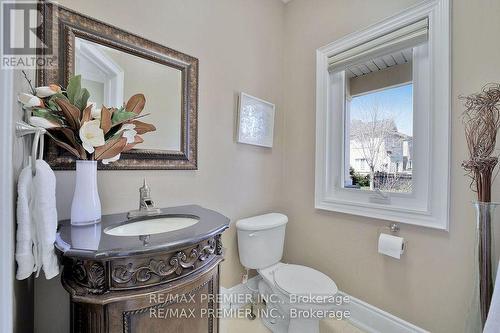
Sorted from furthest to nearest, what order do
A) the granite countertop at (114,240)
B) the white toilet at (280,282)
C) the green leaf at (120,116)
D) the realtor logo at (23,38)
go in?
the white toilet at (280,282) → the green leaf at (120,116) → the granite countertop at (114,240) → the realtor logo at (23,38)

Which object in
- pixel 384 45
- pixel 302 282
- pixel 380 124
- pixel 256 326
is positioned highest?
pixel 384 45

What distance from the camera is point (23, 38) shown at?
2.58ft

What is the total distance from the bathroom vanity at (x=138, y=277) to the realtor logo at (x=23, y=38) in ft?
1.83

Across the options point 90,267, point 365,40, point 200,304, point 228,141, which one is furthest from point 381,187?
point 90,267

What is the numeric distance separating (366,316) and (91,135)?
200 cm

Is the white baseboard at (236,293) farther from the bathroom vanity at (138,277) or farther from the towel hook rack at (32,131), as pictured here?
the towel hook rack at (32,131)

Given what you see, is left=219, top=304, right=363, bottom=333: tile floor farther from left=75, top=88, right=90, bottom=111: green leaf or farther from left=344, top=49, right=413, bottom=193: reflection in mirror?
left=75, top=88, right=90, bottom=111: green leaf

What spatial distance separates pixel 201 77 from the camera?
150 centimetres

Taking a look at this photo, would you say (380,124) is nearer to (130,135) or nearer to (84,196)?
(130,135)

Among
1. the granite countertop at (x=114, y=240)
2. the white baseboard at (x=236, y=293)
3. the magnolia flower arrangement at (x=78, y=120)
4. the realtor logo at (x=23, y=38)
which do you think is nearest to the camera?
the realtor logo at (x=23, y=38)

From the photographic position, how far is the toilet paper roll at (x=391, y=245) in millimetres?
1376

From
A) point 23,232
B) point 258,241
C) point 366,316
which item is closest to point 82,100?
point 23,232

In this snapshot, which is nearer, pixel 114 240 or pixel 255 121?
pixel 114 240

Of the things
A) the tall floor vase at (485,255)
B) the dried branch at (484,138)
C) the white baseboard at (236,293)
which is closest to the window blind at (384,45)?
A: the dried branch at (484,138)
